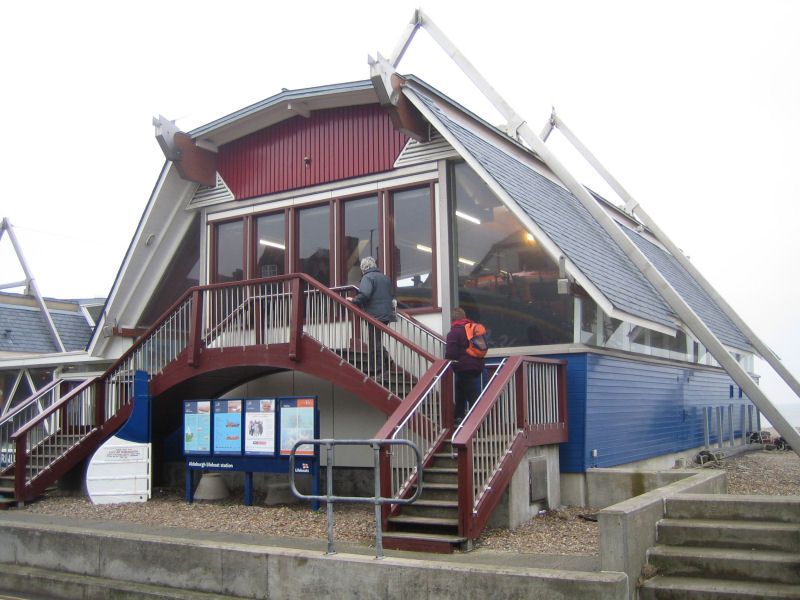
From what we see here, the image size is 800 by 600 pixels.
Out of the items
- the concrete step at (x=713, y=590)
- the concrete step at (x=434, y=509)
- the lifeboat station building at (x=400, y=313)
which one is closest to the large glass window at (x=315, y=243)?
the lifeboat station building at (x=400, y=313)

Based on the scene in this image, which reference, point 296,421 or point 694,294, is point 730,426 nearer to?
point 694,294

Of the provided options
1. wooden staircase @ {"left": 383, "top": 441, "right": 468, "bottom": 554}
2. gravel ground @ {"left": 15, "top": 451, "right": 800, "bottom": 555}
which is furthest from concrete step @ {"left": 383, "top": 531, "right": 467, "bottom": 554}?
gravel ground @ {"left": 15, "top": 451, "right": 800, "bottom": 555}

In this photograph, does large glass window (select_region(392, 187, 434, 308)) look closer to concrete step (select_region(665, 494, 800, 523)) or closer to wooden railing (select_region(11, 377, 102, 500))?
wooden railing (select_region(11, 377, 102, 500))

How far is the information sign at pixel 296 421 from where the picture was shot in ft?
40.3

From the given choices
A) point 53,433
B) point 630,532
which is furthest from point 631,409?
point 53,433

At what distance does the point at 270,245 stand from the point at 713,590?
10486 millimetres

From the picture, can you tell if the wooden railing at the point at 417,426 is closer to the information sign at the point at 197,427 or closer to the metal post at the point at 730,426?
the information sign at the point at 197,427

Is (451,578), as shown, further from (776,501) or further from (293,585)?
(776,501)

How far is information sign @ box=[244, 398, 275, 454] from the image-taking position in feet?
41.4

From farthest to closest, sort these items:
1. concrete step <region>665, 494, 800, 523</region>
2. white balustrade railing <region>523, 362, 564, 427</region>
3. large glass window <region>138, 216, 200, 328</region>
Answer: large glass window <region>138, 216, 200, 328</region>
white balustrade railing <region>523, 362, 564, 427</region>
concrete step <region>665, 494, 800, 523</region>

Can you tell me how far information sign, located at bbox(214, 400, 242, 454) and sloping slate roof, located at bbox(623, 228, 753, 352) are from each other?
965 centimetres

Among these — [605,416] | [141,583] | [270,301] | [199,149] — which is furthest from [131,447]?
[605,416]

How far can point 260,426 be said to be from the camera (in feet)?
41.9

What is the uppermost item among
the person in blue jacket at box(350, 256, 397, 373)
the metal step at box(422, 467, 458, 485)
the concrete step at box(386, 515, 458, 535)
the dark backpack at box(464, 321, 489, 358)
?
the person in blue jacket at box(350, 256, 397, 373)
